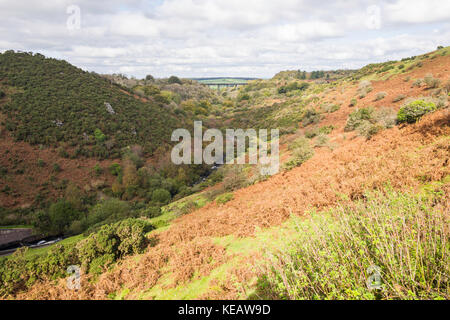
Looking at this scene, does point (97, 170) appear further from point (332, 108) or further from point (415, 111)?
point (332, 108)

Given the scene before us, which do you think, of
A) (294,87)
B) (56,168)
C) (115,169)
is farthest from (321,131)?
(294,87)

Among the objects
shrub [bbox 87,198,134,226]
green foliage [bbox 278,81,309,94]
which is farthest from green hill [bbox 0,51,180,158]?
green foliage [bbox 278,81,309,94]

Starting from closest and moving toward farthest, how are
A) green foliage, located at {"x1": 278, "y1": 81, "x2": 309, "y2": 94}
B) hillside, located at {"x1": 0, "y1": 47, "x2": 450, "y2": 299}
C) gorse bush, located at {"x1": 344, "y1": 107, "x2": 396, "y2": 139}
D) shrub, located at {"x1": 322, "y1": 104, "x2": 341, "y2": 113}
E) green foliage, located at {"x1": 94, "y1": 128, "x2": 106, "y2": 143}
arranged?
hillside, located at {"x1": 0, "y1": 47, "x2": 450, "y2": 299}
gorse bush, located at {"x1": 344, "y1": 107, "x2": 396, "y2": 139}
shrub, located at {"x1": 322, "y1": 104, "x2": 341, "y2": 113}
green foliage, located at {"x1": 94, "y1": 128, "x2": 106, "y2": 143}
green foliage, located at {"x1": 278, "y1": 81, "x2": 309, "y2": 94}

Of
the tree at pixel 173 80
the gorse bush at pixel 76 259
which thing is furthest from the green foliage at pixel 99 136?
the tree at pixel 173 80

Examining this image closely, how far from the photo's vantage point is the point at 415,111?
11242 millimetres

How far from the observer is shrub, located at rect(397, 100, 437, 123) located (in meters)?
11.2

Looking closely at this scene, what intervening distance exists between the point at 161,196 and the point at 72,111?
22182 millimetres

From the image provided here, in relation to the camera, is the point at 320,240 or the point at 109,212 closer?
the point at 320,240

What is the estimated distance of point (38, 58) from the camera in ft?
139

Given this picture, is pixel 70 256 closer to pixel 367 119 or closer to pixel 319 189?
pixel 319 189

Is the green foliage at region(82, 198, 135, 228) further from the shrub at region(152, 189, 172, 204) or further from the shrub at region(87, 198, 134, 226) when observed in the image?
the shrub at region(152, 189, 172, 204)

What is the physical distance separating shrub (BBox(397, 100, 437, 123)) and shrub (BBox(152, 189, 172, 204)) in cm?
1798

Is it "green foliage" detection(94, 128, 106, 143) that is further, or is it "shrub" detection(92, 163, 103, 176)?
"green foliage" detection(94, 128, 106, 143)

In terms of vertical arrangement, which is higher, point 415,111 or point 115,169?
point 415,111
